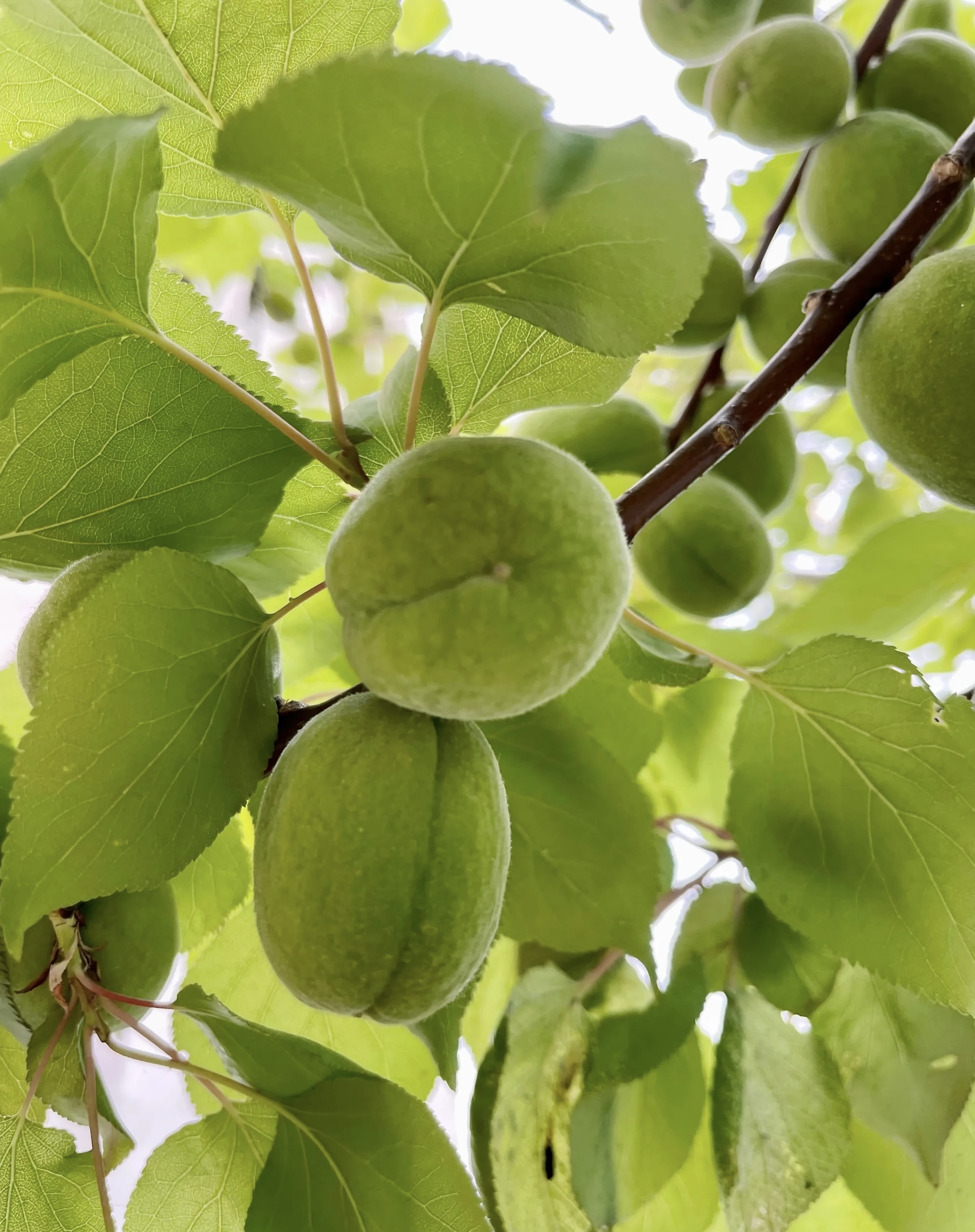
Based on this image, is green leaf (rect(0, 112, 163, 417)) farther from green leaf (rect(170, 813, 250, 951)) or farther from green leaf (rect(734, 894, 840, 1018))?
green leaf (rect(734, 894, 840, 1018))

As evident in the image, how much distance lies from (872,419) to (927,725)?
187 millimetres

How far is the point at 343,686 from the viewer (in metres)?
0.90

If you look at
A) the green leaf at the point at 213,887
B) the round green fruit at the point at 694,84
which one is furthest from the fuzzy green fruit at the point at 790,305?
the green leaf at the point at 213,887

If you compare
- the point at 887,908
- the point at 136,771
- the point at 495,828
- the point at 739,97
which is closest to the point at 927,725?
the point at 887,908

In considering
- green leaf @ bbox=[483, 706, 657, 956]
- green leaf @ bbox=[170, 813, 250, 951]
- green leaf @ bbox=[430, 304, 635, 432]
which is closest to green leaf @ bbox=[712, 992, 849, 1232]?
green leaf @ bbox=[483, 706, 657, 956]

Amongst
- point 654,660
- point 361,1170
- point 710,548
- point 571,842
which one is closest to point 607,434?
point 710,548

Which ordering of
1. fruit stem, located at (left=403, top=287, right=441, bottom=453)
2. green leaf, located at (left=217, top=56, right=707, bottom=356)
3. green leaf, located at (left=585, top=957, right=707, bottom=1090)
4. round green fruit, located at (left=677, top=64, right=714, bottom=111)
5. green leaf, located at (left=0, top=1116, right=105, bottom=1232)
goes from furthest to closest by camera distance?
round green fruit, located at (left=677, top=64, right=714, bottom=111)
green leaf, located at (left=585, top=957, right=707, bottom=1090)
green leaf, located at (left=0, top=1116, right=105, bottom=1232)
fruit stem, located at (left=403, top=287, right=441, bottom=453)
green leaf, located at (left=217, top=56, right=707, bottom=356)

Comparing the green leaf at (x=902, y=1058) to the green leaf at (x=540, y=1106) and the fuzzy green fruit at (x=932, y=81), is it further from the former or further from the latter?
the fuzzy green fruit at (x=932, y=81)

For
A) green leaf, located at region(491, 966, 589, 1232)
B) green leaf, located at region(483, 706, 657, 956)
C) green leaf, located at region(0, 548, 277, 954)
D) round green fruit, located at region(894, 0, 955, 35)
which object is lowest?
green leaf, located at region(491, 966, 589, 1232)

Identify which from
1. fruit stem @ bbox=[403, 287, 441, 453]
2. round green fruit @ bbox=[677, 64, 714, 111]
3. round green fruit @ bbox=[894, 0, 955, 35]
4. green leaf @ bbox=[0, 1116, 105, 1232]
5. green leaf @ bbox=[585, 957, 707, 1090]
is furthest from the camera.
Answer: round green fruit @ bbox=[677, 64, 714, 111]

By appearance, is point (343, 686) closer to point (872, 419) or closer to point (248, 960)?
point (248, 960)

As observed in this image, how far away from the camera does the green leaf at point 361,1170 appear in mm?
575

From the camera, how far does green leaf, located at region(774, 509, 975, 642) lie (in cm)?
93

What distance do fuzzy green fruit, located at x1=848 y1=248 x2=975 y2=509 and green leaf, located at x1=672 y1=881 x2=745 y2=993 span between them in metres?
0.36
